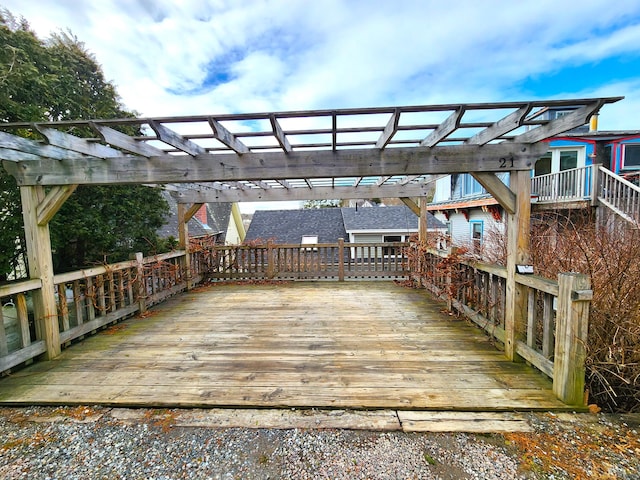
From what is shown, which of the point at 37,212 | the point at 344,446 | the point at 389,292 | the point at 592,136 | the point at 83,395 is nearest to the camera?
the point at 344,446

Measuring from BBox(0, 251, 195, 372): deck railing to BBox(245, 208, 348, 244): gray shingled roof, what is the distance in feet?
33.5

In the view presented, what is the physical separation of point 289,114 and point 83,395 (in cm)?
293

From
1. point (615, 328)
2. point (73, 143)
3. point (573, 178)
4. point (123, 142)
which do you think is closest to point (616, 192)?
point (573, 178)

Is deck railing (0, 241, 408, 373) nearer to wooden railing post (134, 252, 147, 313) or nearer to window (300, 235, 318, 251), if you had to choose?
wooden railing post (134, 252, 147, 313)

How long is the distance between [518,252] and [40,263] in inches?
192

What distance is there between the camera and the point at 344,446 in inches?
71.8

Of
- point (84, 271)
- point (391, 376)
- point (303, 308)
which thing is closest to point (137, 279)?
point (84, 271)

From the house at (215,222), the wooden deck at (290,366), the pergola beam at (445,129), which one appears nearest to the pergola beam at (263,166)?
the pergola beam at (445,129)

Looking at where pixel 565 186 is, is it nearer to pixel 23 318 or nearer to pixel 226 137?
pixel 226 137

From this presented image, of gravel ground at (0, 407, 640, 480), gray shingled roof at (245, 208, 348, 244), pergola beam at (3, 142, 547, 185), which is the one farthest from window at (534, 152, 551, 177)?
gravel ground at (0, 407, 640, 480)

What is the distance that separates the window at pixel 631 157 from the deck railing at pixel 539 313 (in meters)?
10.1

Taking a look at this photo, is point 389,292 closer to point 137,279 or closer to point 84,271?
point 137,279

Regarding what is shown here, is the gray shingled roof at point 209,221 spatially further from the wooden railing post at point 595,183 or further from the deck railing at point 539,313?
the wooden railing post at point 595,183

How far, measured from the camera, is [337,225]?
16141mm
